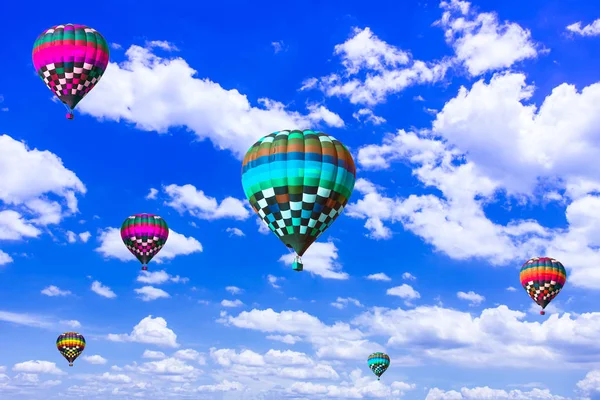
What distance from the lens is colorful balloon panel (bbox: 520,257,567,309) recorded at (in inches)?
2881

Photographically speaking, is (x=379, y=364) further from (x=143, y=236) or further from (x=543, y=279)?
(x=143, y=236)

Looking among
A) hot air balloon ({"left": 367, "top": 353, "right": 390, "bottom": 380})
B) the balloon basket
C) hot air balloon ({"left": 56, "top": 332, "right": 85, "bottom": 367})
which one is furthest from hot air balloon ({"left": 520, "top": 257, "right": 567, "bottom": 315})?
hot air balloon ({"left": 56, "top": 332, "right": 85, "bottom": 367})

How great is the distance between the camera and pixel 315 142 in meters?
42.5

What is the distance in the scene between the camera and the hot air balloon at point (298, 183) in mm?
42031

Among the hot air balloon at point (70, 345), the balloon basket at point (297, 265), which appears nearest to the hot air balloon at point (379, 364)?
the hot air balloon at point (70, 345)

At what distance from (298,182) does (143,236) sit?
101 ft

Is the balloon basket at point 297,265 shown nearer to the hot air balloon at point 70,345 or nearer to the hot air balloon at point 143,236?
the hot air balloon at point 143,236

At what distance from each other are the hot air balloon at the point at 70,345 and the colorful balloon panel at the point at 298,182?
54697 mm

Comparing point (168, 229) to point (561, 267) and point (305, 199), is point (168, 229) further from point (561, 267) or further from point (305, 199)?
point (561, 267)

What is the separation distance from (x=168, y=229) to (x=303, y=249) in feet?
103

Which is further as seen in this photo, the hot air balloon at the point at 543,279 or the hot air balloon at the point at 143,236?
the hot air balloon at the point at 543,279

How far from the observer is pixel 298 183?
41938mm

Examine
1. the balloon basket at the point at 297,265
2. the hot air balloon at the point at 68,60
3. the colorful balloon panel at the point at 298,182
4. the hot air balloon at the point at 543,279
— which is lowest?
the balloon basket at the point at 297,265

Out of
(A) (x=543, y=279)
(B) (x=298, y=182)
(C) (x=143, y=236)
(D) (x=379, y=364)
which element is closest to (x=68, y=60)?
(C) (x=143, y=236)
